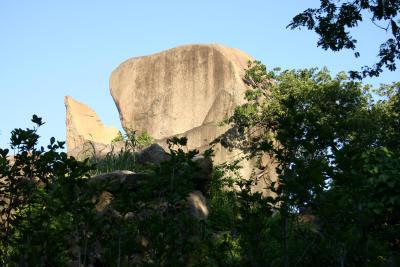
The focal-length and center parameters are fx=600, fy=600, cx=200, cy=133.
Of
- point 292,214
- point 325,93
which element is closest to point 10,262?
point 292,214

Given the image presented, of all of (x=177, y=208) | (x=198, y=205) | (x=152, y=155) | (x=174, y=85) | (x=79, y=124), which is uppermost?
(x=174, y=85)

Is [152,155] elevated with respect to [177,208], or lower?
elevated

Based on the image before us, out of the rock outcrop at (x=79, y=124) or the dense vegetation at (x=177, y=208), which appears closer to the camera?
the dense vegetation at (x=177, y=208)

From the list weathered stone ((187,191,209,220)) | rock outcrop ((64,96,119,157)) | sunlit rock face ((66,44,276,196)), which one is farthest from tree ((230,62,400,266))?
rock outcrop ((64,96,119,157))

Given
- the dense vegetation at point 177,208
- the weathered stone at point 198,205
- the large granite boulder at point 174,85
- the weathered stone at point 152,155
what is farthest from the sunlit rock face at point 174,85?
the dense vegetation at point 177,208

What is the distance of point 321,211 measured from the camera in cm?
563

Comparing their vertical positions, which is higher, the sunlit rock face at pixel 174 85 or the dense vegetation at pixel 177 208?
the sunlit rock face at pixel 174 85

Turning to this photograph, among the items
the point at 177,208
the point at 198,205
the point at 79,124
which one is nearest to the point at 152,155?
the point at 198,205

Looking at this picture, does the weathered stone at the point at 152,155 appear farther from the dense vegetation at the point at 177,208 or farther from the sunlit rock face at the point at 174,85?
the sunlit rock face at the point at 174,85

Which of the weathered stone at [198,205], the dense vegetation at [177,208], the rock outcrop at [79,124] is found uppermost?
the rock outcrop at [79,124]

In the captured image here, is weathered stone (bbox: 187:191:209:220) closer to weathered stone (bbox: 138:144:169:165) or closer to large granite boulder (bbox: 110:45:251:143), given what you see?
weathered stone (bbox: 138:144:169:165)

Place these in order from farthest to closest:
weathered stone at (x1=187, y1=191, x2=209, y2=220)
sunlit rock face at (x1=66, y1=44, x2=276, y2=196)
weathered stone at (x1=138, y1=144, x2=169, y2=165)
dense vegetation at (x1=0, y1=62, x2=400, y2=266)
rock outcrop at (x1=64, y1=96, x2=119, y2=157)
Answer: rock outcrop at (x1=64, y1=96, x2=119, y2=157)
sunlit rock face at (x1=66, y1=44, x2=276, y2=196)
weathered stone at (x1=138, y1=144, x2=169, y2=165)
weathered stone at (x1=187, y1=191, x2=209, y2=220)
dense vegetation at (x1=0, y1=62, x2=400, y2=266)

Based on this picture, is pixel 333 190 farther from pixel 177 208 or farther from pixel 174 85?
pixel 174 85

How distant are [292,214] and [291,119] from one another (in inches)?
36.7
